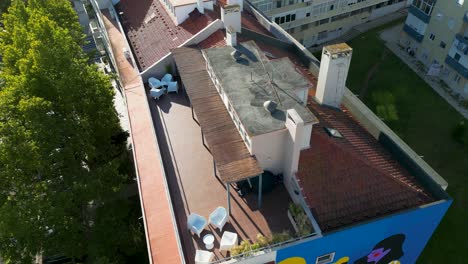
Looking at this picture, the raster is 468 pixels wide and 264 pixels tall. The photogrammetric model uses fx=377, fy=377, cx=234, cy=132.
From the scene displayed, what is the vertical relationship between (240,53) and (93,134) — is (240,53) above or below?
above

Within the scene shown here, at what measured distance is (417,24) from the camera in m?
53.0

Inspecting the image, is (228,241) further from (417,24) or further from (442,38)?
(417,24)

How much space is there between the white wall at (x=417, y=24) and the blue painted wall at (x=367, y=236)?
3739 centimetres

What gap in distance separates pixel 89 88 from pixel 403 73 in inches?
1637

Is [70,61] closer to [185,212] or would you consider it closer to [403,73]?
[185,212]

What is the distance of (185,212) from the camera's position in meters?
23.3

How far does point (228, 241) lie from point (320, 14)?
4344 cm

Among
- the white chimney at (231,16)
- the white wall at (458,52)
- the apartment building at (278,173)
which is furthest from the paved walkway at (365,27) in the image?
the apartment building at (278,173)

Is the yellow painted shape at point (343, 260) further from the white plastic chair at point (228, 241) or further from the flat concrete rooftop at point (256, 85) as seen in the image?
the flat concrete rooftop at point (256, 85)

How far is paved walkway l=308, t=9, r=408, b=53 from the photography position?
59188 millimetres

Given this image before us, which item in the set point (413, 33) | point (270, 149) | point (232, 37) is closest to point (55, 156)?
point (232, 37)

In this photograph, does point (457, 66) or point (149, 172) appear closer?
point (149, 172)

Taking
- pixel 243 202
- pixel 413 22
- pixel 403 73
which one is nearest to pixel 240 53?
pixel 243 202

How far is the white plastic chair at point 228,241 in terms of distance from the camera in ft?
68.6
